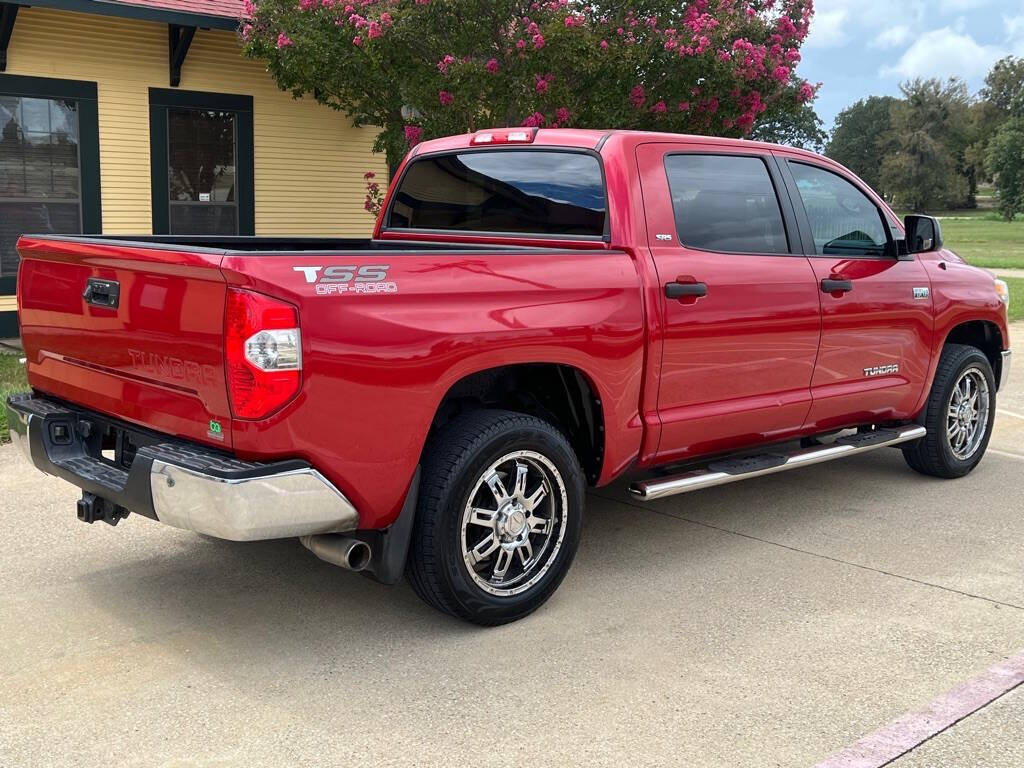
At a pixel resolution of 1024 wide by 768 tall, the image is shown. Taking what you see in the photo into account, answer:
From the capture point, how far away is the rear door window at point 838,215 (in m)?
5.71

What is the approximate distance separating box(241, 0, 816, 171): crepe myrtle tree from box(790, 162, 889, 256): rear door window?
551 centimetres

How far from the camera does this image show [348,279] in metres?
3.70

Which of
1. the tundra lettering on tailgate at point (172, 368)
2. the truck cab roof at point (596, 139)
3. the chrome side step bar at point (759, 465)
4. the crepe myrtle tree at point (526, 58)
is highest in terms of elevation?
the crepe myrtle tree at point (526, 58)

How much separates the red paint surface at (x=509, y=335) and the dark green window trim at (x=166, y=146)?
7634 mm

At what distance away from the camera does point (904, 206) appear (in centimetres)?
9381

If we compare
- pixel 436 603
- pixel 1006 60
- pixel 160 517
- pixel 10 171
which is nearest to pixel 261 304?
pixel 160 517

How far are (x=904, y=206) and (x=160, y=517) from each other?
97477 mm

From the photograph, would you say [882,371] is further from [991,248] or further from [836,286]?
[991,248]

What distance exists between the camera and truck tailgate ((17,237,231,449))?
3697 millimetres

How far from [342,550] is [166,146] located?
10011 mm

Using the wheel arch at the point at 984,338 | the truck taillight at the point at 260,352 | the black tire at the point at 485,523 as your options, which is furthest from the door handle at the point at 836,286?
the truck taillight at the point at 260,352

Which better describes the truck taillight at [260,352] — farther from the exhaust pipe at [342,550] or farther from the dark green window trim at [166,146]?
the dark green window trim at [166,146]

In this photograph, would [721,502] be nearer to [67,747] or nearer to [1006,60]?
[67,747]

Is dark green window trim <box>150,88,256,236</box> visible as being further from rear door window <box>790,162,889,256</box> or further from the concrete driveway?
rear door window <box>790,162,889,256</box>
